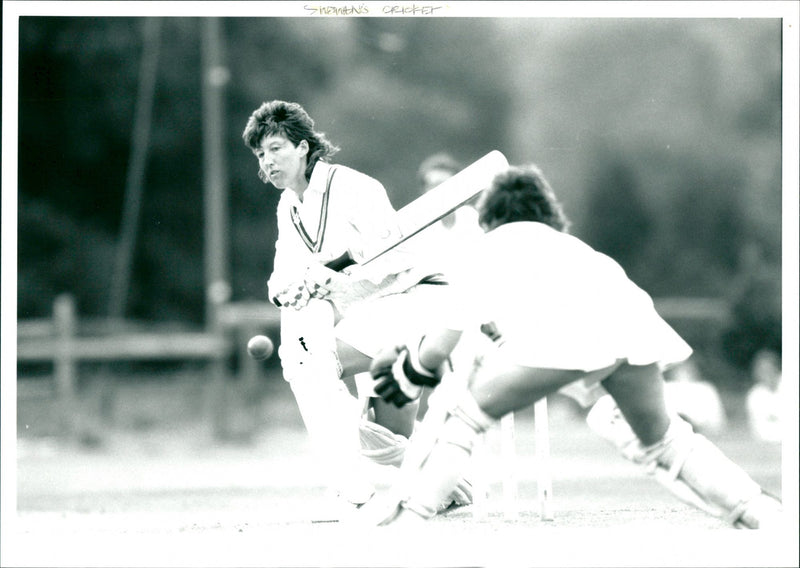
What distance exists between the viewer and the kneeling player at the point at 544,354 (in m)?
4.74

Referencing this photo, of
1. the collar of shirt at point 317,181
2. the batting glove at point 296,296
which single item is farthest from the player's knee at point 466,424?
the collar of shirt at point 317,181

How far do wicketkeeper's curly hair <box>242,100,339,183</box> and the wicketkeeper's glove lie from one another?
1.70 m

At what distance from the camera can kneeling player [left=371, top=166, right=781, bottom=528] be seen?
4742mm

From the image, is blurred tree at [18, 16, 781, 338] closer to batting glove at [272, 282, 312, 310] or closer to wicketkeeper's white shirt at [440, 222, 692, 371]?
batting glove at [272, 282, 312, 310]

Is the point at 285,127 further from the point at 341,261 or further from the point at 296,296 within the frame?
the point at 296,296

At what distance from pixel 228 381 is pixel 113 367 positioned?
335 centimetres

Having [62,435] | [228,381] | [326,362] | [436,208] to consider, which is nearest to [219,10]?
[436,208]

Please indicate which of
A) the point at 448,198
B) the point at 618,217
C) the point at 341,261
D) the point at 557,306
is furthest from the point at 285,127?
the point at 618,217

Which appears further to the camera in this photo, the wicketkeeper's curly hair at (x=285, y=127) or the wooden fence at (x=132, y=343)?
the wooden fence at (x=132, y=343)

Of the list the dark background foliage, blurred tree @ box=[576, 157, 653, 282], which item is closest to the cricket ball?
the dark background foliage

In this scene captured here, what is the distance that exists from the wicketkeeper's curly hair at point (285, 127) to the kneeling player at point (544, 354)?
59.3 inches

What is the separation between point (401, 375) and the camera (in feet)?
16.3

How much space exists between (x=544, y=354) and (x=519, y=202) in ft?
2.37

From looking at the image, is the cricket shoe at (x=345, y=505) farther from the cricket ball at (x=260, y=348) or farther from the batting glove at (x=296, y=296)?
the batting glove at (x=296, y=296)
